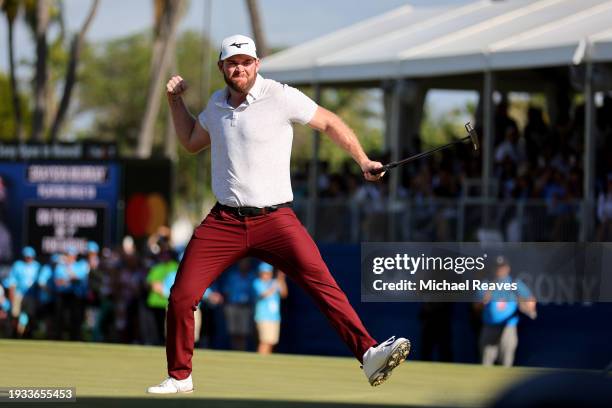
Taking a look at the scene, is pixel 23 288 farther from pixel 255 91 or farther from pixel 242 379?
pixel 255 91

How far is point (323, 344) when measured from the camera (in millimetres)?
22125

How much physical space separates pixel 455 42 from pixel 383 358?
15.6m

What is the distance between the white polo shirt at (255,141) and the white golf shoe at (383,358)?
1028 millimetres

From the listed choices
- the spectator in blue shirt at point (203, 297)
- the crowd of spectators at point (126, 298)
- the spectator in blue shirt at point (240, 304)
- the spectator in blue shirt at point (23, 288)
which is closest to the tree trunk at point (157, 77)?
the crowd of spectators at point (126, 298)

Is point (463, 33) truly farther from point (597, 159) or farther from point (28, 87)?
point (28, 87)

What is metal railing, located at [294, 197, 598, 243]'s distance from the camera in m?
18.9

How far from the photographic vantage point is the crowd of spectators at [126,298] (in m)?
22.4

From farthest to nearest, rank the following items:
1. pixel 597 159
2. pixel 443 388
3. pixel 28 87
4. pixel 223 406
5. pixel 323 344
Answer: pixel 28 87, pixel 323 344, pixel 597 159, pixel 443 388, pixel 223 406

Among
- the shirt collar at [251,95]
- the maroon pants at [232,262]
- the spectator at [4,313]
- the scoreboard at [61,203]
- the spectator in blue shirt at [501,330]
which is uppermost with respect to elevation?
the shirt collar at [251,95]

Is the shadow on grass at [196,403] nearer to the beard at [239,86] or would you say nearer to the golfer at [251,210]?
the golfer at [251,210]

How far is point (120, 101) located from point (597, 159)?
77.9 meters

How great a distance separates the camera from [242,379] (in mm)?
10156

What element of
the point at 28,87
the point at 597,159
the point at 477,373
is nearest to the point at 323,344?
the point at 597,159

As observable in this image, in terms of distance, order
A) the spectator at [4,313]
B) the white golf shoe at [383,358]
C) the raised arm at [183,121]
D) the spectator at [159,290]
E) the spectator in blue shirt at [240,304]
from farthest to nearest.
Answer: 1. the spectator at [4,313]
2. the spectator at [159,290]
3. the spectator in blue shirt at [240,304]
4. the raised arm at [183,121]
5. the white golf shoe at [383,358]
